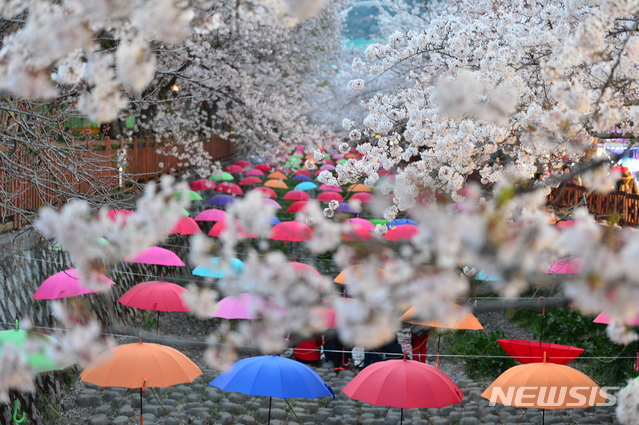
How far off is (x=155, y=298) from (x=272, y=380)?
12.1ft

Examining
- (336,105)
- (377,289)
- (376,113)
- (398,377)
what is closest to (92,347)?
(377,289)

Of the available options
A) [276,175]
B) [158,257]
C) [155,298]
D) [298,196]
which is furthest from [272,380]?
[276,175]

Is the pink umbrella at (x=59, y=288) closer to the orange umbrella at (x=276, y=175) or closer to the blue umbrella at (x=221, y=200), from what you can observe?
the blue umbrella at (x=221, y=200)

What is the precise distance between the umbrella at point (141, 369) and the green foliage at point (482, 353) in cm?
511

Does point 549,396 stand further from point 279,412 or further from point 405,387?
point 279,412

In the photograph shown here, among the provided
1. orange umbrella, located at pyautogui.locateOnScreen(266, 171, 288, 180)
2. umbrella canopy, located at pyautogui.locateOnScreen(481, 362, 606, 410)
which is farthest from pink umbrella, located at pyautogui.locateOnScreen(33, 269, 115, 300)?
orange umbrella, located at pyautogui.locateOnScreen(266, 171, 288, 180)

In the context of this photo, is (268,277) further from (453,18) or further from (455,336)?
(455,336)

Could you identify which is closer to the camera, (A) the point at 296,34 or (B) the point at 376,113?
(B) the point at 376,113

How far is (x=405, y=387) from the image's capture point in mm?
6441

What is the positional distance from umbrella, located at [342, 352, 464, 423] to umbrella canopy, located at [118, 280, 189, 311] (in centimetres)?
381

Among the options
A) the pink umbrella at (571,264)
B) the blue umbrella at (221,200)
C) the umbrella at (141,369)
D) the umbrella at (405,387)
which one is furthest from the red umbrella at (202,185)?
the umbrella at (405,387)

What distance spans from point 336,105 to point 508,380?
2809cm

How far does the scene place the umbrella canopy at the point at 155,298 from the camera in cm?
956

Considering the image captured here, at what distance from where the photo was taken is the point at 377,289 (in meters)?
1.90
